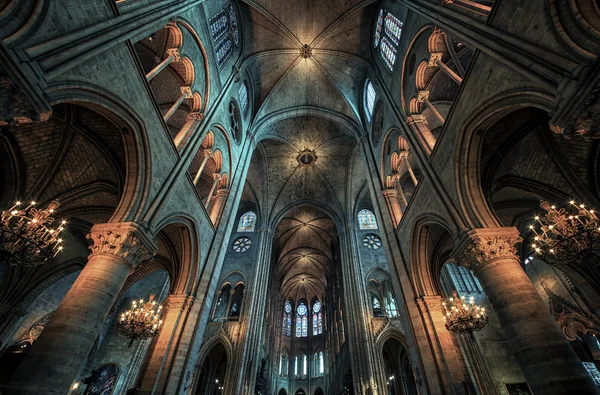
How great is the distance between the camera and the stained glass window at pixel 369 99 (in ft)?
50.5

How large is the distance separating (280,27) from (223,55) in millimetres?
4482

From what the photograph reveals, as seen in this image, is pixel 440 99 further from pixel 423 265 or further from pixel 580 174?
pixel 423 265

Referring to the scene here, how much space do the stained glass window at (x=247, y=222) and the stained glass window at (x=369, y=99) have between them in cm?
1317

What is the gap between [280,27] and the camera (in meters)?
15.0

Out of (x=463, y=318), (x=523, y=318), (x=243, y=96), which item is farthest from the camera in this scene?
(x=243, y=96)

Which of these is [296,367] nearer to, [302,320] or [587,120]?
[302,320]

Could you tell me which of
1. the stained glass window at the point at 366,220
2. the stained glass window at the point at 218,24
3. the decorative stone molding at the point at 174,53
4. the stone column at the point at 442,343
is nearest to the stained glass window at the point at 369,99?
the stained glass window at the point at 218,24

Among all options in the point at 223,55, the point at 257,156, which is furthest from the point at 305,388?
the point at 223,55

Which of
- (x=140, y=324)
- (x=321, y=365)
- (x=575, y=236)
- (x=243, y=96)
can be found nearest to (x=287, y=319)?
A: (x=321, y=365)

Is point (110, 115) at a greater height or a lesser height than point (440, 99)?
lesser

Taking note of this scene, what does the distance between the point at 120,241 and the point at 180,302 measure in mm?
3711

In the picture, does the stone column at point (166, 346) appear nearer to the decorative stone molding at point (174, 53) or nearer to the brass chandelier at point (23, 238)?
the brass chandelier at point (23, 238)

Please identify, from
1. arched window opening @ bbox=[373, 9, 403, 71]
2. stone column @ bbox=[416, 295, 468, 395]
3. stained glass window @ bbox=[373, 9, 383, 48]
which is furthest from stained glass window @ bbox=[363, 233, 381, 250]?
stained glass window @ bbox=[373, 9, 383, 48]

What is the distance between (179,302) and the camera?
28.2 feet
